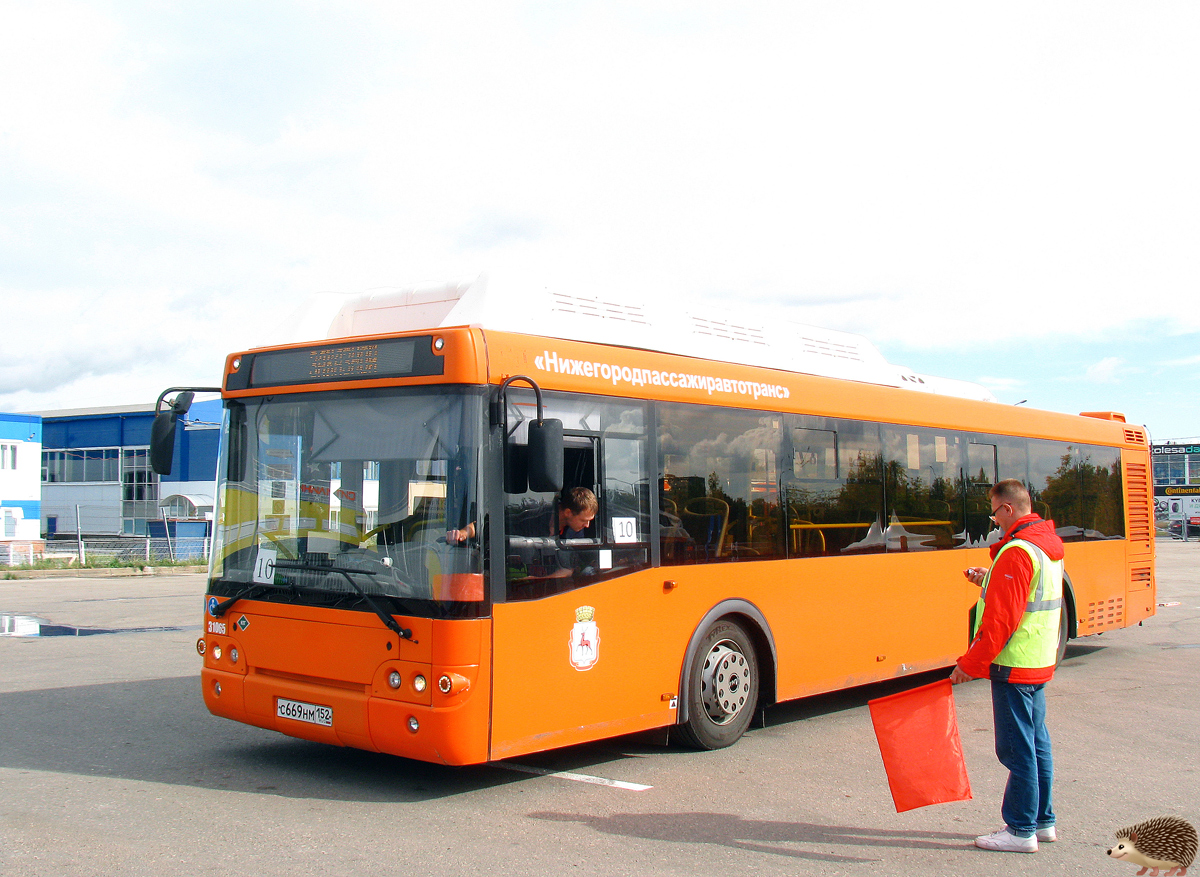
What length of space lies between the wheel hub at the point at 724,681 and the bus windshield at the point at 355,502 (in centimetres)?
228

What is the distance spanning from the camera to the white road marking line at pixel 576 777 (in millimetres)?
6406

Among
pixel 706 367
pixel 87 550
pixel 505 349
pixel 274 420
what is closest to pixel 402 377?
pixel 505 349

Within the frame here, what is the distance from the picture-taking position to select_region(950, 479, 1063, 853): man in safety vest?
5121mm

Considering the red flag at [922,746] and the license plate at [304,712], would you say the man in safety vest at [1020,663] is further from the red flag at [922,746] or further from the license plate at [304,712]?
the license plate at [304,712]

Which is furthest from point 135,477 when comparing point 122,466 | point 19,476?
point 19,476

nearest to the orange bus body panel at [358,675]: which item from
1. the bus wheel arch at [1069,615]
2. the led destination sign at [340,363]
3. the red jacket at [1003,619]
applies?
the led destination sign at [340,363]

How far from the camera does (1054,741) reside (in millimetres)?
7891

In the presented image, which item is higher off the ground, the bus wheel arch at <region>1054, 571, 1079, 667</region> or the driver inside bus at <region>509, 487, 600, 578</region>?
the driver inside bus at <region>509, 487, 600, 578</region>

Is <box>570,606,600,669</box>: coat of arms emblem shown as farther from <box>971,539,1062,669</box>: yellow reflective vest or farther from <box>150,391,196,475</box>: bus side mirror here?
<box>150,391,196,475</box>: bus side mirror

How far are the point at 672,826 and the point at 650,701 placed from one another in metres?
1.32

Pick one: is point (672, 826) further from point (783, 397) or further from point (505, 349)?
point (783, 397)

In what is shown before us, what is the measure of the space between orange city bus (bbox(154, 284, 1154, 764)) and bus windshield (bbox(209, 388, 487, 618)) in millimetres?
14

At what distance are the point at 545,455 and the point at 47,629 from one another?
488 inches

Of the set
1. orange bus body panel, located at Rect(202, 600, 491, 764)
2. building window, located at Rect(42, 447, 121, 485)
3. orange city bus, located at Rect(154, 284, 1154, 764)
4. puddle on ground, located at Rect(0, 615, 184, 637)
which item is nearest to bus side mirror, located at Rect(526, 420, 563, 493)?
orange city bus, located at Rect(154, 284, 1154, 764)
